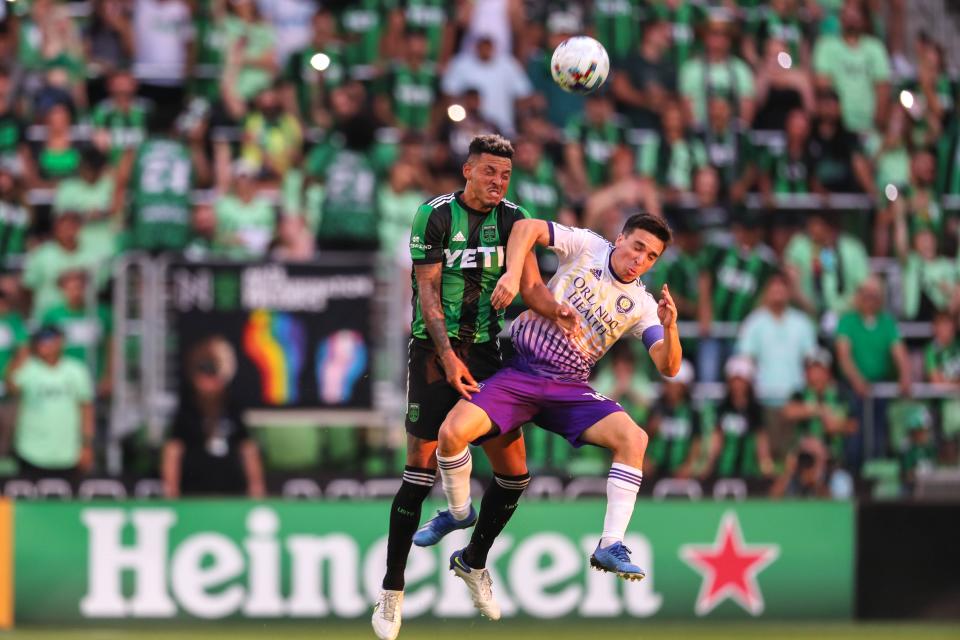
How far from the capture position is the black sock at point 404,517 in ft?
37.3

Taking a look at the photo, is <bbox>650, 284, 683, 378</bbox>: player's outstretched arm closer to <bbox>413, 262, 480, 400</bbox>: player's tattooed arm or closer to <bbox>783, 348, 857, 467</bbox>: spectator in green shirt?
<bbox>413, 262, 480, 400</bbox>: player's tattooed arm

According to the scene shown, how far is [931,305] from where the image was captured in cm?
1850

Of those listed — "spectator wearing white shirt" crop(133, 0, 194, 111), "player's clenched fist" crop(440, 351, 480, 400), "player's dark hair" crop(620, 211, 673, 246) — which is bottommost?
"player's clenched fist" crop(440, 351, 480, 400)

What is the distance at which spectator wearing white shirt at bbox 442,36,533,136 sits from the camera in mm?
18922

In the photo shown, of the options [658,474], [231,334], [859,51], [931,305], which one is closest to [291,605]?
[231,334]

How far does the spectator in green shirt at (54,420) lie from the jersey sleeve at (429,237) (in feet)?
19.6

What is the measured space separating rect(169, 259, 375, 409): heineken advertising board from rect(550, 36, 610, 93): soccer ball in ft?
15.6

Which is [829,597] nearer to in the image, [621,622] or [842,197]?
[621,622]

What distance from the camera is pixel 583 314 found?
433 inches

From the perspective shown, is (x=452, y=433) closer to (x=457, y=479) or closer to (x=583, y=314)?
(x=457, y=479)

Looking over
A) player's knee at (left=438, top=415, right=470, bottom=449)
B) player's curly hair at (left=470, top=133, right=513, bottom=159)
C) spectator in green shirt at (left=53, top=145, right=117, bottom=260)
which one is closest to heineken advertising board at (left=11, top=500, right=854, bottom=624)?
spectator in green shirt at (left=53, top=145, right=117, bottom=260)

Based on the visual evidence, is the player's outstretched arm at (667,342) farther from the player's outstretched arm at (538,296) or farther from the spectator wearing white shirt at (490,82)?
the spectator wearing white shirt at (490,82)

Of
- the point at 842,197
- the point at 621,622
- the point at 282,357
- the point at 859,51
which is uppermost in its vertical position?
the point at 859,51

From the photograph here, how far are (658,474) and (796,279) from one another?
2.92 m
